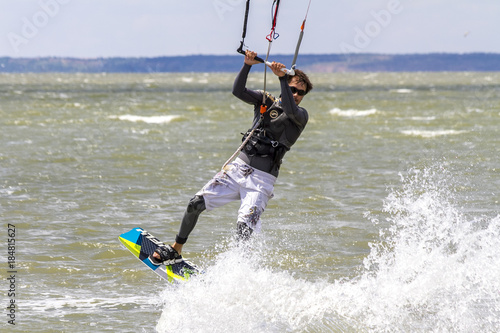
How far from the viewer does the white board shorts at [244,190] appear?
6320 millimetres

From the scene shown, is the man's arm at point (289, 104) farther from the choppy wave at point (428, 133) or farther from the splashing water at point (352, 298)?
the choppy wave at point (428, 133)

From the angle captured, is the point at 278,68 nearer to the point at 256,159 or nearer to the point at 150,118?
the point at 256,159

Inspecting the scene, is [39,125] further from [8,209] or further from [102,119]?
[8,209]

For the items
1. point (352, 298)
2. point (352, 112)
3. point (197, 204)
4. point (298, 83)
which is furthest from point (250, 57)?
point (352, 112)

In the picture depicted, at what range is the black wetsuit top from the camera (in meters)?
6.24

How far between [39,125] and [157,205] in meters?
16.5

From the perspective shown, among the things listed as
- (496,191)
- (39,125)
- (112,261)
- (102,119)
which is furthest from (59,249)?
(102,119)

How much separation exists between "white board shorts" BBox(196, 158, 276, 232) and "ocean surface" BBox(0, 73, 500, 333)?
28 centimetres

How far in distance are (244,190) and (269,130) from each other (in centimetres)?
60

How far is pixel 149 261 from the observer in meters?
6.99

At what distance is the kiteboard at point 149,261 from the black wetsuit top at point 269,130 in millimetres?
1184

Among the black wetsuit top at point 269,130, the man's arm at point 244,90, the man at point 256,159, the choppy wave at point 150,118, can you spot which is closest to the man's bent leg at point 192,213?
the man at point 256,159

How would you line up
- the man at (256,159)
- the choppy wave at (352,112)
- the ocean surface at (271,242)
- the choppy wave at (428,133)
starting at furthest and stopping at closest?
the choppy wave at (352,112)
the choppy wave at (428,133)
the man at (256,159)
the ocean surface at (271,242)

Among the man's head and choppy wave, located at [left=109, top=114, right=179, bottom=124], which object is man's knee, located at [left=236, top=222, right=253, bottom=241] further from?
choppy wave, located at [left=109, top=114, right=179, bottom=124]
